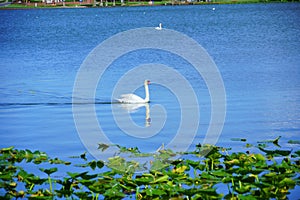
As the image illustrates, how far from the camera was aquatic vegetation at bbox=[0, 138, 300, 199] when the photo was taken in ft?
27.9

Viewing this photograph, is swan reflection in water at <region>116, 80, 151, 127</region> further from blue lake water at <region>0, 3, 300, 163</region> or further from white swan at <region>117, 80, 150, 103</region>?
blue lake water at <region>0, 3, 300, 163</region>

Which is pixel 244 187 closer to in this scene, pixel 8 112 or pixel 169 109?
pixel 169 109

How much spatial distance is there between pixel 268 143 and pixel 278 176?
3274 millimetres

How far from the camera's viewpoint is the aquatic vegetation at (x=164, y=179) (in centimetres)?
850

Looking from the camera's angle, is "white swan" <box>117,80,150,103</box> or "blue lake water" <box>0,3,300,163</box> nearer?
"blue lake water" <box>0,3,300,163</box>

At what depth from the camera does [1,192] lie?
9.26 m

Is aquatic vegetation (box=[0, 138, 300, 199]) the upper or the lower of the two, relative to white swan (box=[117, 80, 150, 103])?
upper

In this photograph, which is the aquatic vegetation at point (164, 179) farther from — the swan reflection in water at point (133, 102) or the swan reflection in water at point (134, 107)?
the swan reflection in water at point (133, 102)

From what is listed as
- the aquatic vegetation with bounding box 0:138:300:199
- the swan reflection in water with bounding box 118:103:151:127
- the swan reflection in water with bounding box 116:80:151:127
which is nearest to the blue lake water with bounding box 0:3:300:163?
the swan reflection in water with bounding box 118:103:151:127

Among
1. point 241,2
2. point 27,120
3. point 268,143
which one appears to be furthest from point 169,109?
point 241,2

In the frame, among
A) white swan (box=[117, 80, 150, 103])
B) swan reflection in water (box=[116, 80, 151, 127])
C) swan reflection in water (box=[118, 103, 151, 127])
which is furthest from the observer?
white swan (box=[117, 80, 150, 103])

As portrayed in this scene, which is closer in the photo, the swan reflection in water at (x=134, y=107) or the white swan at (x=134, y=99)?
the swan reflection in water at (x=134, y=107)

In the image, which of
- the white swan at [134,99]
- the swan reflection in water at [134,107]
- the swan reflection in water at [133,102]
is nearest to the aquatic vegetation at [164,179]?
the swan reflection in water at [134,107]

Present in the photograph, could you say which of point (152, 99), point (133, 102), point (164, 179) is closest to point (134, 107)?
point (133, 102)
